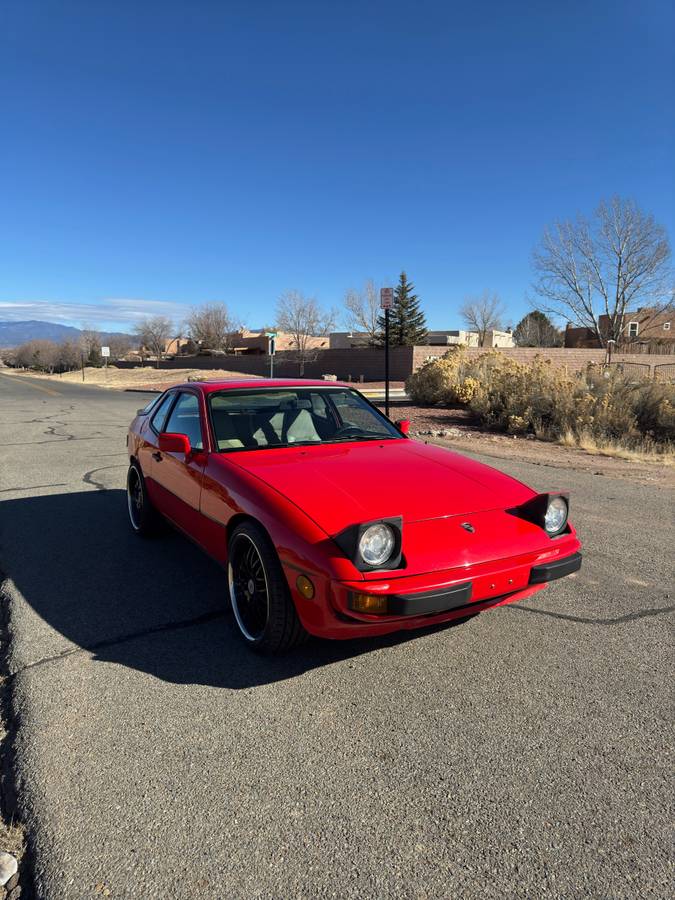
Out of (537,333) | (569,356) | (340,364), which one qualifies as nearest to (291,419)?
(569,356)

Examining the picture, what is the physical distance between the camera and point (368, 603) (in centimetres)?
265

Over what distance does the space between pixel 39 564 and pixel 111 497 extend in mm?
2326

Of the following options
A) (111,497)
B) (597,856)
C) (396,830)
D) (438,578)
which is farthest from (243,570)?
(111,497)

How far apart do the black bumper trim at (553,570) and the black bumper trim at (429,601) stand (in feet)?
1.56

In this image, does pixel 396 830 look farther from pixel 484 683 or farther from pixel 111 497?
pixel 111 497

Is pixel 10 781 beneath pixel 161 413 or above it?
beneath

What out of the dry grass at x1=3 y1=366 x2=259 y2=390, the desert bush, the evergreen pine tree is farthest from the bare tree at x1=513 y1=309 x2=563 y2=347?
the desert bush

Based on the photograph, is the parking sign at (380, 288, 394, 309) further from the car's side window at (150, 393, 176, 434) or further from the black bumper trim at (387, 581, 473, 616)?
the black bumper trim at (387, 581, 473, 616)

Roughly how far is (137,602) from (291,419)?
1.62m

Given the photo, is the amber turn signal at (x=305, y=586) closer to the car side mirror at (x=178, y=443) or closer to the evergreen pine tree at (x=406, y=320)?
the car side mirror at (x=178, y=443)

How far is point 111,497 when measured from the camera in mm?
6996

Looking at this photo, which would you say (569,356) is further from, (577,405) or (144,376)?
(144,376)

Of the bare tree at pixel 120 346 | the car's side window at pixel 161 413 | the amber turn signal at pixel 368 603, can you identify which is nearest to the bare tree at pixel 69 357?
the bare tree at pixel 120 346

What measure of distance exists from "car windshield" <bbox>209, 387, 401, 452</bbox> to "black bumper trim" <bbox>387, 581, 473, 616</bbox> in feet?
5.46
